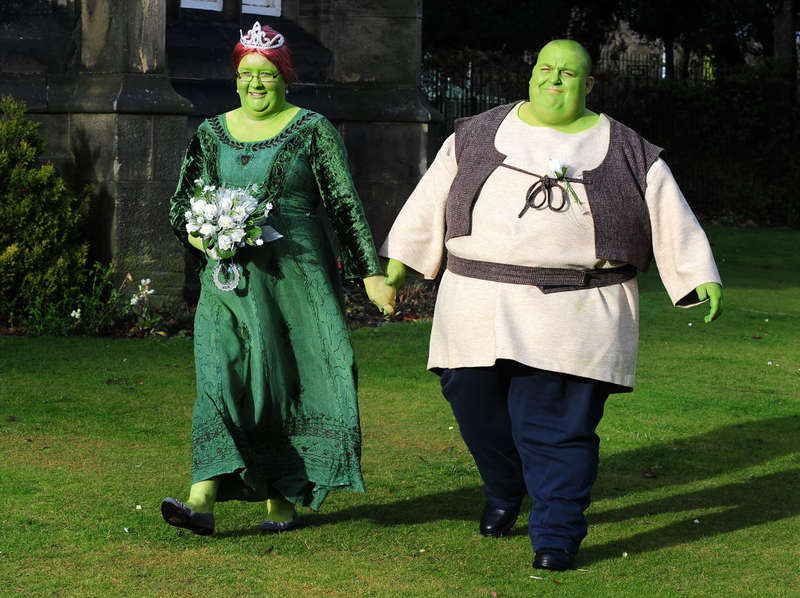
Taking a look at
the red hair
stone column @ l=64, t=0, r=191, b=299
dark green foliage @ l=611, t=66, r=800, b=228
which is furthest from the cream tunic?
dark green foliage @ l=611, t=66, r=800, b=228

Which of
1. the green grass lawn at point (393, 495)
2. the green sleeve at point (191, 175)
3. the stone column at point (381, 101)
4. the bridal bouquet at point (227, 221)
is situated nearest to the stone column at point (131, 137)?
the green grass lawn at point (393, 495)

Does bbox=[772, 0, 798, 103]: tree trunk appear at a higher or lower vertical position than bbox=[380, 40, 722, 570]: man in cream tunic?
higher

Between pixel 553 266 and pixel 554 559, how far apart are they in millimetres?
1078

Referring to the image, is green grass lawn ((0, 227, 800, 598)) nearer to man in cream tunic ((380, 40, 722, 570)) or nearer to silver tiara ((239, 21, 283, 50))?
man in cream tunic ((380, 40, 722, 570))

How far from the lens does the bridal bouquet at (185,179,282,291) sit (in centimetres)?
479

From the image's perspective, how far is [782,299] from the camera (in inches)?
514

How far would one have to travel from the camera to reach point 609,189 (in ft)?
15.5

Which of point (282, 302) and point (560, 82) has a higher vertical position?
point (560, 82)

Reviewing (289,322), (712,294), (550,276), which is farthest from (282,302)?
(712,294)

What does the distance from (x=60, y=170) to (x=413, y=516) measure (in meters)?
5.94

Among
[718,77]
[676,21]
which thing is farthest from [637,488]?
[676,21]

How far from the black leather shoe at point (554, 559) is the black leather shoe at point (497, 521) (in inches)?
17.8

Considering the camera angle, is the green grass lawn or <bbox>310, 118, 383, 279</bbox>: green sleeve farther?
<bbox>310, 118, 383, 279</bbox>: green sleeve

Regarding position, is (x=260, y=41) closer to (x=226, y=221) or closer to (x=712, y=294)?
(x=226, y=221)
